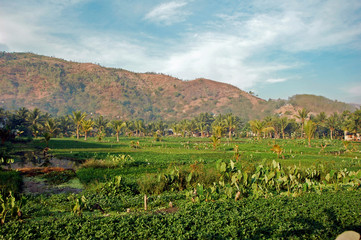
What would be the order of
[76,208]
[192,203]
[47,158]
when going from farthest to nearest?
[47,158] → [192,203] → [76,208]

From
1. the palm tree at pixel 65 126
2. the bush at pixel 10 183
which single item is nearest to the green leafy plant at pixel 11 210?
the bush at pixel 10 183

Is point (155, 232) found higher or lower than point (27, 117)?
lower

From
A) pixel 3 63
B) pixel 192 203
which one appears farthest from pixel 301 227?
pixel 3 63

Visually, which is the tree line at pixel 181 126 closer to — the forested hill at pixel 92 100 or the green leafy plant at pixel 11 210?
the green leafy plant at pixel 11 210

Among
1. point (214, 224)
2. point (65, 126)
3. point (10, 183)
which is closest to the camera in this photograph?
point (214, 224)

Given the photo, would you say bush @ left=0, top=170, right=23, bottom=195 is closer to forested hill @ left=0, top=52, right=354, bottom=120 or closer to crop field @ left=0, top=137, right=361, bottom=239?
crop field @ left=0, top=137, right=361, bottom=239

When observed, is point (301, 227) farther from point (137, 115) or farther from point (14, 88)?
point (14, 88)

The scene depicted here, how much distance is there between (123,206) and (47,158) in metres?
24.6

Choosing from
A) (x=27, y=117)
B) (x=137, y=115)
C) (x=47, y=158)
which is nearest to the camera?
(x=47, y=158)

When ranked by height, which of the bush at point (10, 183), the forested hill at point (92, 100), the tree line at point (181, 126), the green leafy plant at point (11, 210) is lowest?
→ the bush at point (10, 183)

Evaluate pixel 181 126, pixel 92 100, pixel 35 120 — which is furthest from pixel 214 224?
pixel 92 100

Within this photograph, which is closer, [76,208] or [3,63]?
[76,208]

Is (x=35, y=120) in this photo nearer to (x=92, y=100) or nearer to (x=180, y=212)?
(x=180, y=212)

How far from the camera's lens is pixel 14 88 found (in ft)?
576
